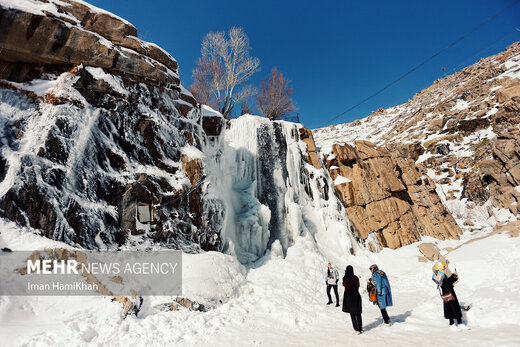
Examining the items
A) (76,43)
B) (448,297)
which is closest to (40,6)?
(76,43)

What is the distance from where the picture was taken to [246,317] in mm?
6156

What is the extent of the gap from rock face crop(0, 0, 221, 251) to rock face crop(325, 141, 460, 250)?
11.3 metres

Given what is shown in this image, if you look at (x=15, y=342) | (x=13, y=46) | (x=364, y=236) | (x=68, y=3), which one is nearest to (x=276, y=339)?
(x=15, y=342)

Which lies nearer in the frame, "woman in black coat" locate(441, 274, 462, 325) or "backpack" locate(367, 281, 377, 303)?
"woman in black coat" locate(441, 274, 462, 325)

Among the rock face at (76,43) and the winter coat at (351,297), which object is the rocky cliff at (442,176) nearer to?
the winter coat at (351,297)

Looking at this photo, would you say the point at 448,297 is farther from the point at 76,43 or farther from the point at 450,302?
the point at 76,43

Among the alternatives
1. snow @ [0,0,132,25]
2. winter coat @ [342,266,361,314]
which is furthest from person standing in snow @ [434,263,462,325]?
snow @ [0,0,132,25]

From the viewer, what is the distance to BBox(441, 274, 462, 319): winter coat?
454cm

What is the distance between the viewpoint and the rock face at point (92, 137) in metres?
6.05

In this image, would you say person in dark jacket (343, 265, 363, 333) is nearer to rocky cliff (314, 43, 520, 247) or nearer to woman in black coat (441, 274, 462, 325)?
woman in black coat (441, 274, 462, 325)

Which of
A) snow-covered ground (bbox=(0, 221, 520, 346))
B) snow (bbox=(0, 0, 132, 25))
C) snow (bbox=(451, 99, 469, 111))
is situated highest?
snow (bbox=(451, 99, 469, 111))

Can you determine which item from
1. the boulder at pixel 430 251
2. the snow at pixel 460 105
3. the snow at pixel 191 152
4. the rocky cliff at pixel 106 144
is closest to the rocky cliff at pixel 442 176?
the boulder at pixel 430 251

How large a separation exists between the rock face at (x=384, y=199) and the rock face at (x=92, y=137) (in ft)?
37.2

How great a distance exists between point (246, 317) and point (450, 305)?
4261 millimetres
